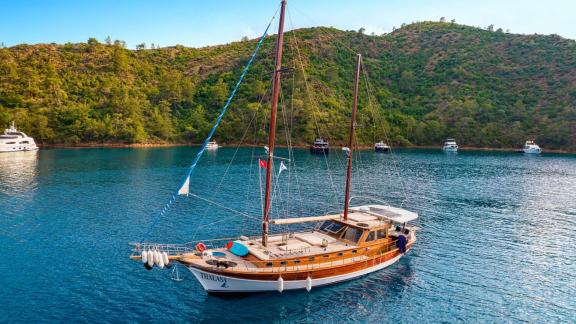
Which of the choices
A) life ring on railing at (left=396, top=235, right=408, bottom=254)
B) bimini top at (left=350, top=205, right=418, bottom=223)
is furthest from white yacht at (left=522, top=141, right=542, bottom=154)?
life ring on railing at (left=396, top=235, right=408, bottom=254)

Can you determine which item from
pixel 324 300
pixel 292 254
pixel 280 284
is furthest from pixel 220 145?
pixel 280 284

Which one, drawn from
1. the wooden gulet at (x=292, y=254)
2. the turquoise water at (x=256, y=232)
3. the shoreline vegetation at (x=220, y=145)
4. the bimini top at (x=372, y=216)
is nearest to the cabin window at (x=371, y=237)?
the wooden gulet at (x=292, y=254)

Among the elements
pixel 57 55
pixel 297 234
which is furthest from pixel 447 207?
pixel 57 55

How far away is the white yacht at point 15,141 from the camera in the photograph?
119 m

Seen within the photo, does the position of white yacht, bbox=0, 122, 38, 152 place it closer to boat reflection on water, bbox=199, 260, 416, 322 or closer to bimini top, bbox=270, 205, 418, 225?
bimini top, bbox=270, 205, 418, 225

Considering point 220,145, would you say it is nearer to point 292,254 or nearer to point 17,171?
point 17,171

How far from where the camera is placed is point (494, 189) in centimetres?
7769

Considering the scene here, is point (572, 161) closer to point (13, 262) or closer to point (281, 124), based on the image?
point (281, 124)

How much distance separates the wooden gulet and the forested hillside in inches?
4197

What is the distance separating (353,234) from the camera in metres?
35.0

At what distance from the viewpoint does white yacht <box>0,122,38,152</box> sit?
119m

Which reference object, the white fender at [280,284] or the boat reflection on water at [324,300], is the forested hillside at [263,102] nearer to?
the boat reflection on water at [324,300]

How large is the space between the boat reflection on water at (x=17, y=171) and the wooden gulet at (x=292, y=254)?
44478 millimetres

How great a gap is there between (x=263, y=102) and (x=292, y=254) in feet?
474
